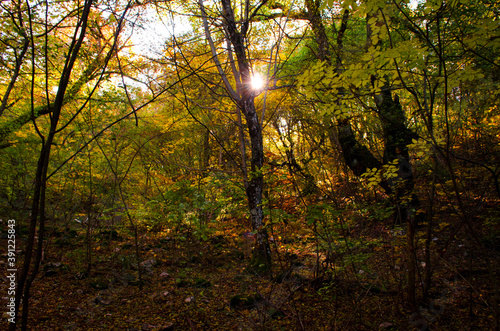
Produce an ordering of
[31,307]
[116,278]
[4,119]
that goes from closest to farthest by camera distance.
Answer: [31,307] < [116,278] < [4,119]

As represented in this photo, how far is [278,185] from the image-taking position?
5.24 meters

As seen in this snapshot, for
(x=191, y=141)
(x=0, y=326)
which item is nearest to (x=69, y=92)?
(x=191, y=141)

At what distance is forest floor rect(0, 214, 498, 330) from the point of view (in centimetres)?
276

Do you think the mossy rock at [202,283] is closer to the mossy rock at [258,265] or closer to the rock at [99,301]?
the mossy rock at [258,265]

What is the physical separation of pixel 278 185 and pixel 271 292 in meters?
3.17

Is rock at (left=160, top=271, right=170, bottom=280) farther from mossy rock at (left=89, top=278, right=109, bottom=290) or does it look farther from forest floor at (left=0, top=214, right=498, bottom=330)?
mossy rock at (left=89, top=278, right=109, bottom=290)

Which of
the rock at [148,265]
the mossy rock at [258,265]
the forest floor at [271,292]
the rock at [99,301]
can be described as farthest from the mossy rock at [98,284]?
the mossy rock at [258,265]

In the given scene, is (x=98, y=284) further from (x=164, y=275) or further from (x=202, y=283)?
(x=202, y=283)

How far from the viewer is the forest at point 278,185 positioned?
2.23 meters

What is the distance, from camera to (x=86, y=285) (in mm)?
4219

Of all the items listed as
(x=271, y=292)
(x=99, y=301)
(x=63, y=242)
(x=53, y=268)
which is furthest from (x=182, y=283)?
(x=63, y=242)

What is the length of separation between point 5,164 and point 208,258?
4632 mm

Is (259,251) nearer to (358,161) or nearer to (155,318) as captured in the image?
(155,318)

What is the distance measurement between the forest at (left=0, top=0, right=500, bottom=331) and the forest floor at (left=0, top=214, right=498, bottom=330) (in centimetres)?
4
